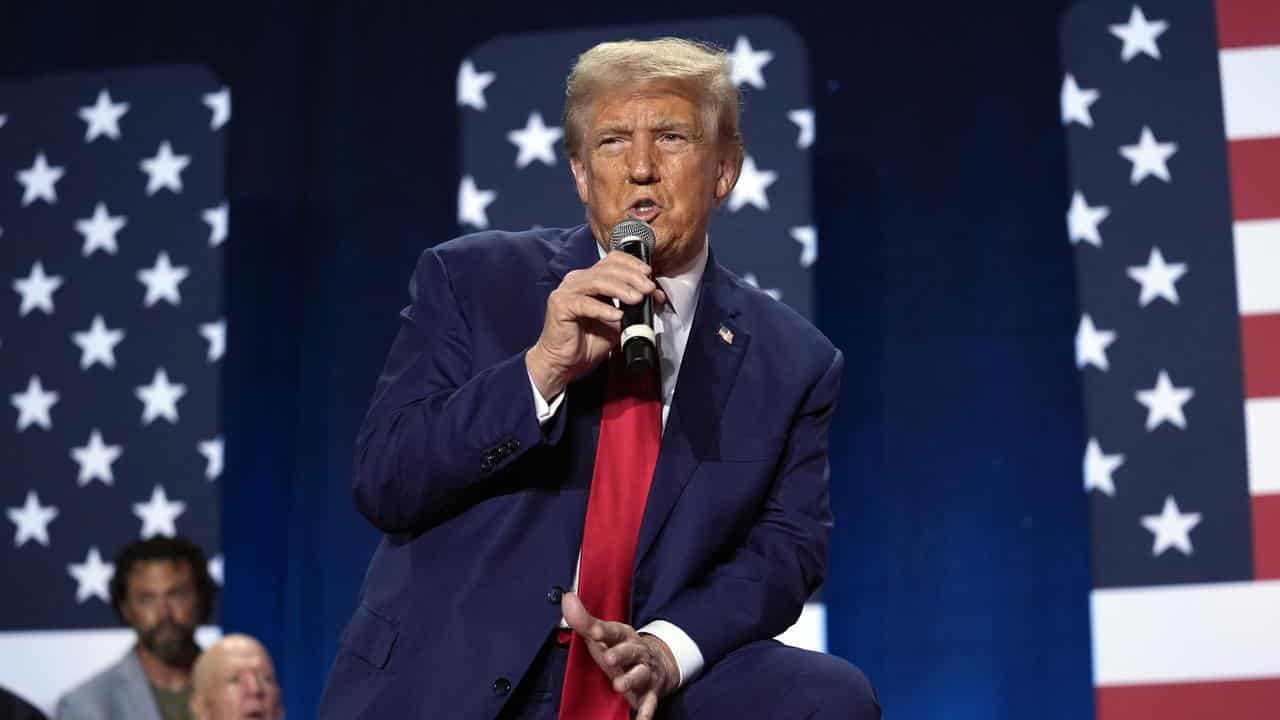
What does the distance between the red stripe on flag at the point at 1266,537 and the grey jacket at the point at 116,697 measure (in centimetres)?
304

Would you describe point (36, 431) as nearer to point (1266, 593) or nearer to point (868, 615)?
point (868, 615)

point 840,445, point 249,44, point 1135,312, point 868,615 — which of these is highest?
point 249,44

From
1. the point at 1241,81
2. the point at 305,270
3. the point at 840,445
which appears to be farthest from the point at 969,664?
the point at 305,270

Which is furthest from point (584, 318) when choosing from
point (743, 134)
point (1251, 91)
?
point (1251, 91)

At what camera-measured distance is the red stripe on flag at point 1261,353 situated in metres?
3.89

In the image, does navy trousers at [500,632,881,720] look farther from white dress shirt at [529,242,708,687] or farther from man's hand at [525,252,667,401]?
man's hand at [525,252,667,401]

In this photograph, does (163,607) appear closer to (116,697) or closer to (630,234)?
(116,697)

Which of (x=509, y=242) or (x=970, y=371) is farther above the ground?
(x=509, y=242)

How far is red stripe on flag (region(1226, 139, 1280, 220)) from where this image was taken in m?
3.95

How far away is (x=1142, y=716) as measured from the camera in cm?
381

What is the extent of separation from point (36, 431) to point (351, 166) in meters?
1.32

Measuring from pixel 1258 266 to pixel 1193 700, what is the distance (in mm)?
1205

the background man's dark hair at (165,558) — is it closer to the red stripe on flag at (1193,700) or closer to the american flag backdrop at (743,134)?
the american flag backdrop at (743,134)

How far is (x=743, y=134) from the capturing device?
4.20 metres
